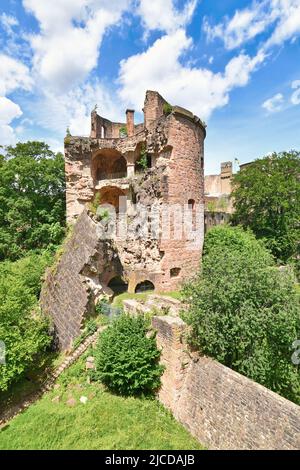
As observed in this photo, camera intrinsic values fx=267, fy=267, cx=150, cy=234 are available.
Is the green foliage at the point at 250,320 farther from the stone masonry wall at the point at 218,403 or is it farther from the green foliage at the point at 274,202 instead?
the green foliage at the point at 274,202

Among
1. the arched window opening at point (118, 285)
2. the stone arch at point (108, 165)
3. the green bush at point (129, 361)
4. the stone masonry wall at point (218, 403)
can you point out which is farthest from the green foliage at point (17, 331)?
the stone arch at point (108, 165)

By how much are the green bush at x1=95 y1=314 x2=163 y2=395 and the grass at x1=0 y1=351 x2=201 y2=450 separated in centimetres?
36

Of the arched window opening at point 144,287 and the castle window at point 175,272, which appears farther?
the castle window at point 175,272

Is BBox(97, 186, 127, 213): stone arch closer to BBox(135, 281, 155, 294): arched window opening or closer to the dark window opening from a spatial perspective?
the dark window opening

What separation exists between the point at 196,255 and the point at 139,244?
140 inches

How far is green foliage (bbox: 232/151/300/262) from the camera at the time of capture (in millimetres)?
21316

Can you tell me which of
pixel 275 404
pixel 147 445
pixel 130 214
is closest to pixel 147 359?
pixel 147 445

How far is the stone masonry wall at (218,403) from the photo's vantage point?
5.46 m

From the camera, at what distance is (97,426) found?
7.25 m

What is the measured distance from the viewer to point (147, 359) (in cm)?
812

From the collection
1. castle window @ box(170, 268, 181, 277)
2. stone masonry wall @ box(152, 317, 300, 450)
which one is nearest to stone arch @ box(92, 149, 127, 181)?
castle window @ box(170, 268, 181, 277)

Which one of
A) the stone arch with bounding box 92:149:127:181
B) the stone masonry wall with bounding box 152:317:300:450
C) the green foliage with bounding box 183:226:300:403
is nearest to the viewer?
the stone masonry wall with bounding box 152:317:300:450

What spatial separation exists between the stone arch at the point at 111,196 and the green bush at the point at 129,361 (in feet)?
44.9
